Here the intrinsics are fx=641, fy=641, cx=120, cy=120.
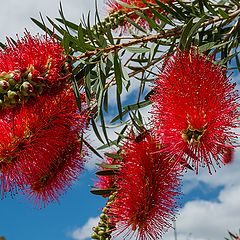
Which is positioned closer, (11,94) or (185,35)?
(11,94)

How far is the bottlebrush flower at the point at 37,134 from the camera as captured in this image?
1628 mm

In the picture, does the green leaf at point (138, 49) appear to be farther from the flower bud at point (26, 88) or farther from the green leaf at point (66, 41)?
the flower bud at point (26, 88)

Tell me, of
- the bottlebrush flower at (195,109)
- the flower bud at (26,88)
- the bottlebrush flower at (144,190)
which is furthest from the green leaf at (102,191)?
the flower bud at (26,88)

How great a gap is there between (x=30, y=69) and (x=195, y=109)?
416mm

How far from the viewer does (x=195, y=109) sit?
1544mm

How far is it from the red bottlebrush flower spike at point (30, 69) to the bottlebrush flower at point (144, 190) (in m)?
0.39

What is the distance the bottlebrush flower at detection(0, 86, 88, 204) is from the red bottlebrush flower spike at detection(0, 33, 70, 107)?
0.04 m

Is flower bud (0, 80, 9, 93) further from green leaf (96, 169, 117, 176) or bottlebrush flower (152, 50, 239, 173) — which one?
green leaf (96, 169, 117, 176)

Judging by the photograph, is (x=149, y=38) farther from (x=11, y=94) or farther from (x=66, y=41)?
(x=11, y=94)

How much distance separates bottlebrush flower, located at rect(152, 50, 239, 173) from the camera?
1.55m

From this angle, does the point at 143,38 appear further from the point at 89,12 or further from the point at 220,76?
the point at 220,76

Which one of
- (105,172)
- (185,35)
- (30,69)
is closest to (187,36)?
(185,35)

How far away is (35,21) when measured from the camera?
1899 millimetres

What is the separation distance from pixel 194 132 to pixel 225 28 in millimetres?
731
